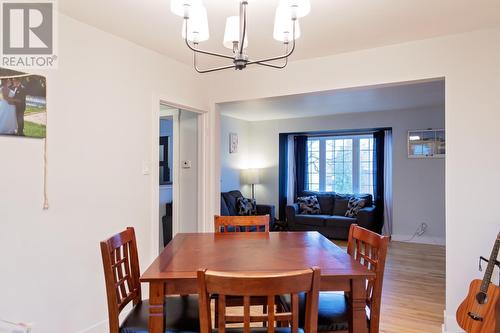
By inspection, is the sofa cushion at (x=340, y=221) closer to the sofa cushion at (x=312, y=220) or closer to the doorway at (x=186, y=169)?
the sofa cushion at (x=312, y=220)

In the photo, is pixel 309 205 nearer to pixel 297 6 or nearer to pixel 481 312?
pixel 481 312

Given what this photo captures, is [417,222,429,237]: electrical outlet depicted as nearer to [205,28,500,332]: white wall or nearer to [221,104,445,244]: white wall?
[221,104,445,244]: white wall

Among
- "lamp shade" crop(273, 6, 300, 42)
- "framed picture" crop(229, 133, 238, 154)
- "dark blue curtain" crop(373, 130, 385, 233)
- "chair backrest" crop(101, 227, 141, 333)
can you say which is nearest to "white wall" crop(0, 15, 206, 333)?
"chair backrest" crop(101, 227, 141, 333)

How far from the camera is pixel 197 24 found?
162cm

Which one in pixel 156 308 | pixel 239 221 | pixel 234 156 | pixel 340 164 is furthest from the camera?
pixel 234 156

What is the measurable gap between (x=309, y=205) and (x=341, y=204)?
1.95 feet

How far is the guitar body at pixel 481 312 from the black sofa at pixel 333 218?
3.31 meters

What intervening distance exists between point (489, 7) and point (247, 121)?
5.41 meters

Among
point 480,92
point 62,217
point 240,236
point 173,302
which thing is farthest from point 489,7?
point 62,217

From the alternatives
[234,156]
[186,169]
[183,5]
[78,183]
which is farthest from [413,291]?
[234,156]

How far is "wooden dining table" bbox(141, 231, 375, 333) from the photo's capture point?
1.37 metres

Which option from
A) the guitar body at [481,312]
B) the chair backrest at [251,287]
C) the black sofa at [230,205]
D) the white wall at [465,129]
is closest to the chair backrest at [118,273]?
the chair backrest at [251,287]

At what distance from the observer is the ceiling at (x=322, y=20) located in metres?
2.08

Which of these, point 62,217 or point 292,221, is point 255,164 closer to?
point 292,221
